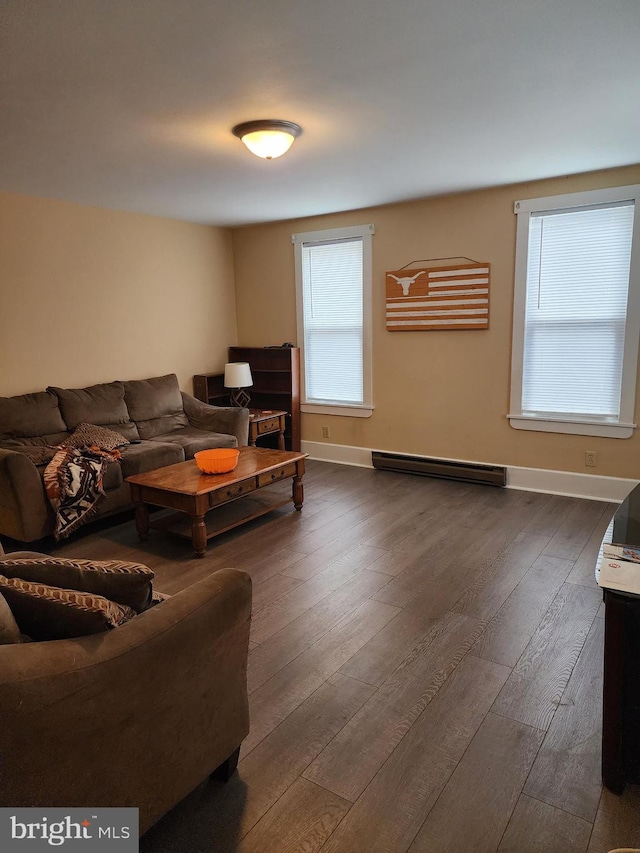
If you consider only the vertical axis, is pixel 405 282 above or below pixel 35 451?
above

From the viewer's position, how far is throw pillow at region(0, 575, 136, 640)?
1385mm

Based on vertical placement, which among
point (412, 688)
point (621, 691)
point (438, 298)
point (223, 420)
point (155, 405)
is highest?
point (438, 298)

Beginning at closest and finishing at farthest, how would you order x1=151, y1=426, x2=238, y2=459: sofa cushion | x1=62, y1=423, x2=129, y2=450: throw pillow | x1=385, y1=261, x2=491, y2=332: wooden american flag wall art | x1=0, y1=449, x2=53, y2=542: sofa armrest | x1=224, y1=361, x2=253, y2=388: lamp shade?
1. x1=0, y1=449, x2=53, y2=542: sofa armrest
2. x1=62, y1=423, x2=129, y2=450: throw pillow
3. x1=151, y1=426, x2=238, y2=459: sofa cushion
4. x1=385, y1=261, x2=491, y2=332: wooden american flag wall art
5. x1=224, y1=361, x2=253, y2=388: lamp shade

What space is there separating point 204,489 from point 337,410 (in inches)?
100

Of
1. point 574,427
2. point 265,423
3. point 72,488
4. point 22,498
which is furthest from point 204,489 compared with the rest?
point 574,427

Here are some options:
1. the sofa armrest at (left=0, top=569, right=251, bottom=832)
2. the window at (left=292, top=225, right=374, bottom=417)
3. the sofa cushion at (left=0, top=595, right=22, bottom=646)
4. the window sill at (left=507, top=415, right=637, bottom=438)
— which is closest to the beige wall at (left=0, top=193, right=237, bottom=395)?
the window at (left=292, top=225, right=374, bottom=417)

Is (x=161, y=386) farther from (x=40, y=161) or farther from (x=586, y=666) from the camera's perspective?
(x=586, y=666)

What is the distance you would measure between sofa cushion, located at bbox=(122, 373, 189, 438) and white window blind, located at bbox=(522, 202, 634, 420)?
3.10 metres

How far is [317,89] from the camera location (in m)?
2.52

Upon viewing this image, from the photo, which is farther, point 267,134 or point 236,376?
point 236,376

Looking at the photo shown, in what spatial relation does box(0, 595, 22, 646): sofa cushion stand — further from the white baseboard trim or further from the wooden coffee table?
the white baseboard trim

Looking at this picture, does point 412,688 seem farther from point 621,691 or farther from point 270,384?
point 270,384

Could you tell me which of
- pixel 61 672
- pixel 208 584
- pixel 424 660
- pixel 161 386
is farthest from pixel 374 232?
pixel 61 672

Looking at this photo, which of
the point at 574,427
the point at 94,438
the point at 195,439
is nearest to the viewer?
the point at 94,438
